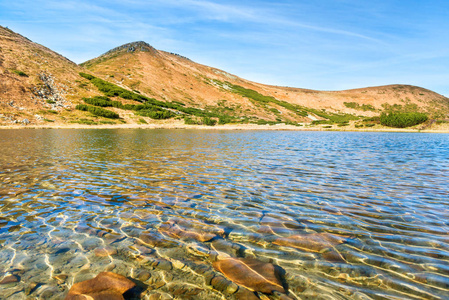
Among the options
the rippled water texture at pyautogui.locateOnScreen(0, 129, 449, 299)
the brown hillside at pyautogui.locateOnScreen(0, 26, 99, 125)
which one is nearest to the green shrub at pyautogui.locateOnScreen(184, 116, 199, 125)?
the brown hillside at pyautogui.locateOnScreen(0, 26, 99, 125)

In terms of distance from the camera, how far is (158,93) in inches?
3332

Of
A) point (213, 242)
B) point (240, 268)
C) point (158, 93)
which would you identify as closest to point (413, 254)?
point (240, 268)

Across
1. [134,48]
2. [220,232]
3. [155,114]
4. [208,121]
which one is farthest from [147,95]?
[220,232]

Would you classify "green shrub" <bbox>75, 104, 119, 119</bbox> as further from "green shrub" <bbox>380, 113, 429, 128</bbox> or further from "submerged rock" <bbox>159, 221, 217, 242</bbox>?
"green shrub" <bbox>380, 113, 429, 128</bbox>

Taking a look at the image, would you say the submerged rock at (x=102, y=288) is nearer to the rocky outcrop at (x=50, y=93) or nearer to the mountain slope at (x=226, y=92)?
the rocky outcrop at (x=50, y=93)

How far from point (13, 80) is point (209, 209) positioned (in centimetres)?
6062

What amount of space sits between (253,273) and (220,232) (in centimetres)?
158

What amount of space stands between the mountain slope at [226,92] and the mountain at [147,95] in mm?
356

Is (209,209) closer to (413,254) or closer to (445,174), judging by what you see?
(413,254)

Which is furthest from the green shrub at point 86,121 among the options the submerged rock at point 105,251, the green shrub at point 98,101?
the submerged rock at point 105,251

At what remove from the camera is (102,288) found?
3.52m

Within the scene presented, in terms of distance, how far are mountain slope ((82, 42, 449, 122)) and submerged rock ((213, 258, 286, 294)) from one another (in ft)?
269

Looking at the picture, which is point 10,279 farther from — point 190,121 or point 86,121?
point 190,121

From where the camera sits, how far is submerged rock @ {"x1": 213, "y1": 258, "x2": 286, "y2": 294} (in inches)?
143
